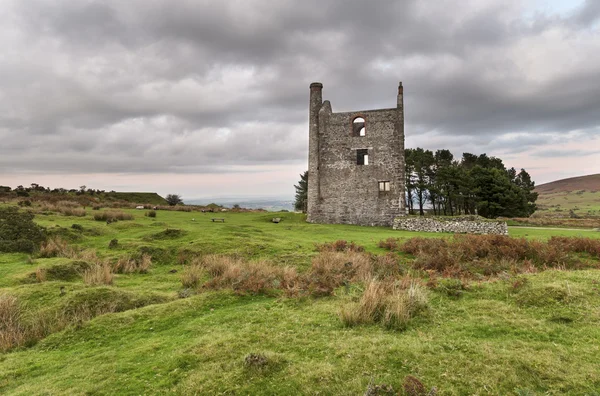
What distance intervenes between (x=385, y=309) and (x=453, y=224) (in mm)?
21044

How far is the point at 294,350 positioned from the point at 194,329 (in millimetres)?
2081

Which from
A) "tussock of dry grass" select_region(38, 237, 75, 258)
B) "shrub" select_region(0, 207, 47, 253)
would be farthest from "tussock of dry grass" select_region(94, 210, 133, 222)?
"tussock of dry grass" select_region(38, 237, 75, 258)

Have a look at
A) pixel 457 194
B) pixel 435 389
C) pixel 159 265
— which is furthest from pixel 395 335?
pixel 457 194

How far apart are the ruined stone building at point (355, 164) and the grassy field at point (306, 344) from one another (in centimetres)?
2191

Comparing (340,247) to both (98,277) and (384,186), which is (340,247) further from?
(384,186)

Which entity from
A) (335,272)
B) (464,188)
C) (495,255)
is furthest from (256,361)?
(464,188)

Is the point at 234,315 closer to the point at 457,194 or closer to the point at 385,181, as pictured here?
the point at 385,181

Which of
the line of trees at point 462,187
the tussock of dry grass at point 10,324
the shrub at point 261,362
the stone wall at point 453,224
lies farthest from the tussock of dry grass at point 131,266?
the line of trees at point 462,187

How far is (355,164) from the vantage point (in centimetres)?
3091

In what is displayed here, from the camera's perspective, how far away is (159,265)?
12.4 m

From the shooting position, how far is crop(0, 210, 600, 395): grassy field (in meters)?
4.32

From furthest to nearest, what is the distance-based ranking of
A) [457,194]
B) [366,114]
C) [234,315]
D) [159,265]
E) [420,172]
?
[420,172]
[457,194]
[366,114]
[159,265]
[234,315]

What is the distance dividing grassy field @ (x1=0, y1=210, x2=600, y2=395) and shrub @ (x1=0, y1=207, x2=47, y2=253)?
5.18m

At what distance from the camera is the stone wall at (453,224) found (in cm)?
2301
